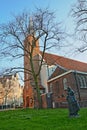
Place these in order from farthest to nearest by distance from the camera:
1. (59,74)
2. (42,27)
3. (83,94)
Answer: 1. (59,74)
2. (83,94)
3. (42,27)

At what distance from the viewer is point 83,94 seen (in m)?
46.1

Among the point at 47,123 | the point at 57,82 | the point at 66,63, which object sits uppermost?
the point at 66,63

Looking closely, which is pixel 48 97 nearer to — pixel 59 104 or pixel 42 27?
pixel 59 104

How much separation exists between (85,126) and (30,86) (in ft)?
139

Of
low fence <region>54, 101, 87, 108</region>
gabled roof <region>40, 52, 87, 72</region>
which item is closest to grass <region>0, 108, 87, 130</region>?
low fence <region>54, 101, 87, 108</region>

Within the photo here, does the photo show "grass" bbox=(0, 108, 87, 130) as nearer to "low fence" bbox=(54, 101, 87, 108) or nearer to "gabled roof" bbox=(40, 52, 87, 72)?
"low fence" bbox=(54, 101, 87, 108)

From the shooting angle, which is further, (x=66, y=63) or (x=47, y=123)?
(x=66, y=63)

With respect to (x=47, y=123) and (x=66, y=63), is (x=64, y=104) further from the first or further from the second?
(x=47, y=123)

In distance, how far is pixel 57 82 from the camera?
48688 mm

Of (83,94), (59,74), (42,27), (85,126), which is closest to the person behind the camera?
(85,126)

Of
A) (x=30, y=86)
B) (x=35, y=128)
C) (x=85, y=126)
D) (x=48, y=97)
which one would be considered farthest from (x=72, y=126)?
(x=30, y=86)

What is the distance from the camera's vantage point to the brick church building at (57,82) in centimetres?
4578

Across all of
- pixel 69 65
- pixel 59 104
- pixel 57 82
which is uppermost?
pixel 69 65

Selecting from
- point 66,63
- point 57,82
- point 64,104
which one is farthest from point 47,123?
point 66,63
